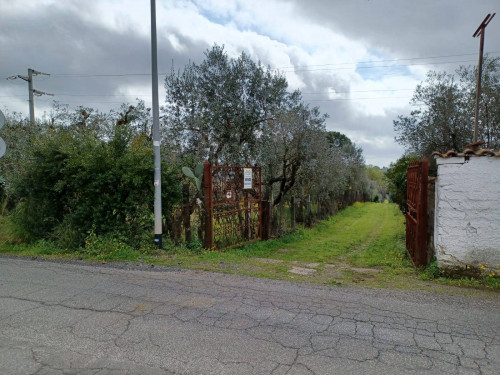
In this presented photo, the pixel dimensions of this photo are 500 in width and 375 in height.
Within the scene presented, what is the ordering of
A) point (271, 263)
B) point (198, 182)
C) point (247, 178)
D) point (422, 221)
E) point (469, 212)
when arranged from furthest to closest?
1. point (247, 178)
2. point (198, 182)
3. point (271, 263)
4. point (422, 221)
5. point (469, 212)

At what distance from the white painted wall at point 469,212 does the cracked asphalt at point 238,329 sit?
→ 119cm

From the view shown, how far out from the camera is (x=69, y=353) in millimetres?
3447

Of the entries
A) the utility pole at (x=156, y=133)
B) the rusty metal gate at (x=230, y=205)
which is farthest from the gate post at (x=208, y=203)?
the utility pole at (x=156, y=133)

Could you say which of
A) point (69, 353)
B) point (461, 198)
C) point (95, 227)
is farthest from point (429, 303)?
point (95, 227)

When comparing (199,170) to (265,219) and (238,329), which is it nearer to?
(265,219)

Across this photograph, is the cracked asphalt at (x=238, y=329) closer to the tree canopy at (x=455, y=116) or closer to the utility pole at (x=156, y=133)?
the utility pole at (x=156, y=133)

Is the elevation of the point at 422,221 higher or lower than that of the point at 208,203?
lower

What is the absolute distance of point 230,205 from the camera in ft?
33.6

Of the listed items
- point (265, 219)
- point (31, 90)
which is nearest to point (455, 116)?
point (265, 219)

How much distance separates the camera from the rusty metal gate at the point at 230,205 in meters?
9.20

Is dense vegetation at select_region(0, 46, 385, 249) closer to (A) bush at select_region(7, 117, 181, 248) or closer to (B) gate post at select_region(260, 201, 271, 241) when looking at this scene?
(A) bush at select_region(7, 117, 181, 248)

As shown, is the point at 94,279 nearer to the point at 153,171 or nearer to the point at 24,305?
the point at 24,305

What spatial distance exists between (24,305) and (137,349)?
2.33m

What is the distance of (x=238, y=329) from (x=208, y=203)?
5.38 metres
